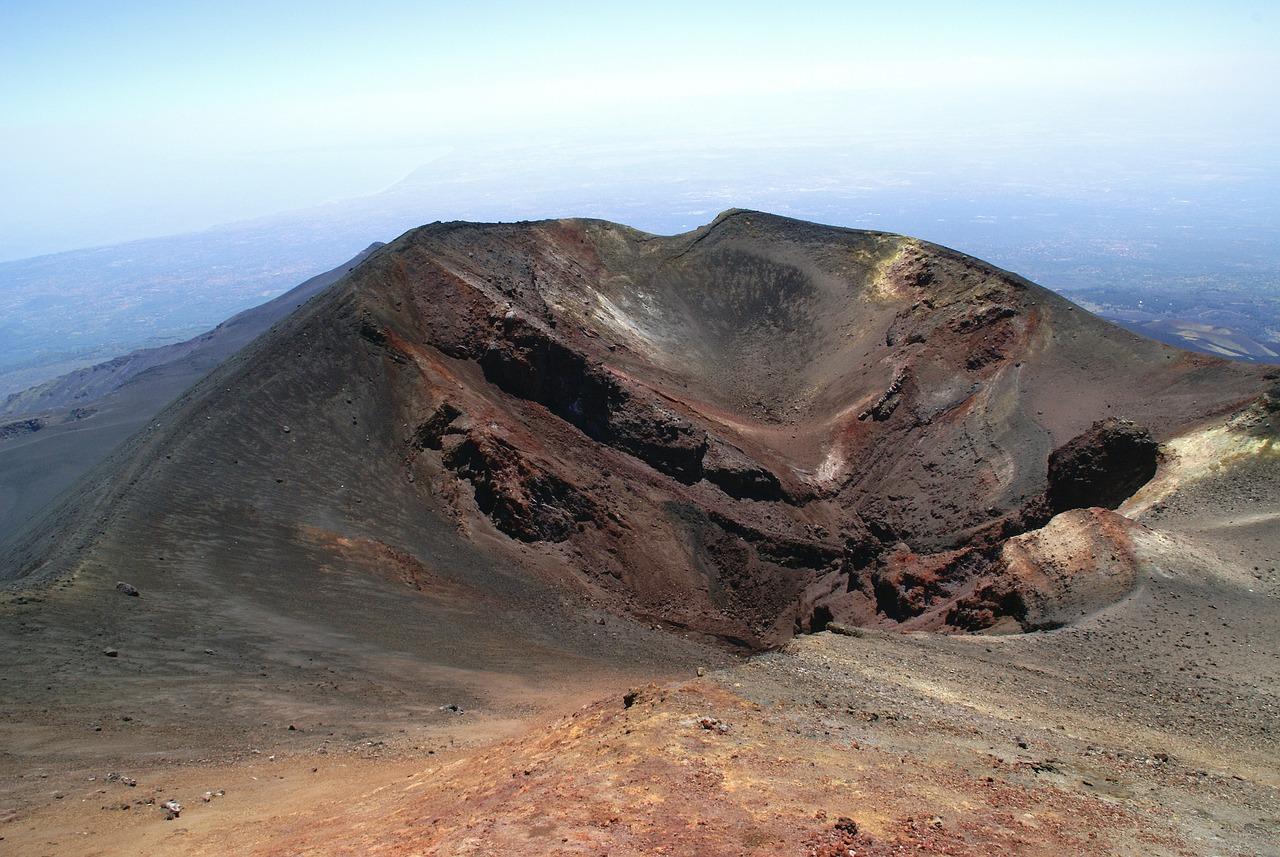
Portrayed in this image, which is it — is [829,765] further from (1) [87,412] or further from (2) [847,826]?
(1) [87,412]

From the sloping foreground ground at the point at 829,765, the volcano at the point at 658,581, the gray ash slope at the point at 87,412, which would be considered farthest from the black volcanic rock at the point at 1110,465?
the gray ash slope at the point at 87,412

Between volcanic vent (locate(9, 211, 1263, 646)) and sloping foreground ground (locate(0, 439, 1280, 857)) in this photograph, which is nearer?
sloping foreground ground (locate(0, 439, 1280, 857))

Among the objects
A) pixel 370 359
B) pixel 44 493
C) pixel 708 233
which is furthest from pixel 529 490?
pixel 44 493

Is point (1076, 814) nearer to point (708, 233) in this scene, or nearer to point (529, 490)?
point (529, 490)

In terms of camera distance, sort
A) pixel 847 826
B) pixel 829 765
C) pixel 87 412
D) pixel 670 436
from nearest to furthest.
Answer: pixel 847 826
pixel 829 765
pixel 670 436
pixel 87 412

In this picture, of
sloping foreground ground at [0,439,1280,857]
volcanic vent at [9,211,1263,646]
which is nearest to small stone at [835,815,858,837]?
sloping foreground ground at [0,439,1280,857]

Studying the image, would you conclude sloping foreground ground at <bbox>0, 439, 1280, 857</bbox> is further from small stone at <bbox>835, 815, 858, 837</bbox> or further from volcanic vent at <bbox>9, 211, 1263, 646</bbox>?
volcanic vent at <bbox>9, 211, 1263, 646</bbox>

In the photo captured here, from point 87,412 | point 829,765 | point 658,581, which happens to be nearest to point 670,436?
point 658,581
